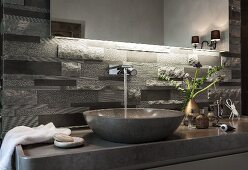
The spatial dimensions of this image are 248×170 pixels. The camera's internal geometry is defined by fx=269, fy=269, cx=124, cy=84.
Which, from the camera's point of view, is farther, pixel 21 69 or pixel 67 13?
pixel 67 13

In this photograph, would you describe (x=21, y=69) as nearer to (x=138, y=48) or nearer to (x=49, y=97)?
(x=49, y=97)

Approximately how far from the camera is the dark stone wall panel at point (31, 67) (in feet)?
4.83

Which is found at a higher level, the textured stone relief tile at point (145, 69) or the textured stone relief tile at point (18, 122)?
the textured stone relief tile at point (145, 69)

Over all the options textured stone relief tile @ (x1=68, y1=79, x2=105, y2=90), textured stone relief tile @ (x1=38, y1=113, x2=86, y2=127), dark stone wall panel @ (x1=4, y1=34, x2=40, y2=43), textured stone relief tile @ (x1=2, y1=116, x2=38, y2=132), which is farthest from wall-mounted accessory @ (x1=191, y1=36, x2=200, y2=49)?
textured stone relief tile @ (x1=2, y1=116, x2=38, y2=132)

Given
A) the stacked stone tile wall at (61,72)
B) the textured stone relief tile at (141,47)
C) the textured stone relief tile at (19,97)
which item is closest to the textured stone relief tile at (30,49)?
the stacked stone tile wall at (61,72)

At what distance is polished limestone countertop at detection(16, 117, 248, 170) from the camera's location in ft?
3.27

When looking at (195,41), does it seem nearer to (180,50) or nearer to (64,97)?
(180,50)

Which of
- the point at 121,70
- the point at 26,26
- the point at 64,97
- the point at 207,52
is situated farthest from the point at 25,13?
the point at 207,52

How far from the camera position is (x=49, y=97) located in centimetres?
158

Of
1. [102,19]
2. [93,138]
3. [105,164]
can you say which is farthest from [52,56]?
[105,164]

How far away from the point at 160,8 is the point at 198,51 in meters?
0.46

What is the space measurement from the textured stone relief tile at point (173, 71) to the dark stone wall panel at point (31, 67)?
736mm

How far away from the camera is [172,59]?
1979mm

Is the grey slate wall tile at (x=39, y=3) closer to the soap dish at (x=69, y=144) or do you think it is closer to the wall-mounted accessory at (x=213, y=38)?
the soap dish at (x=69, y=144)
